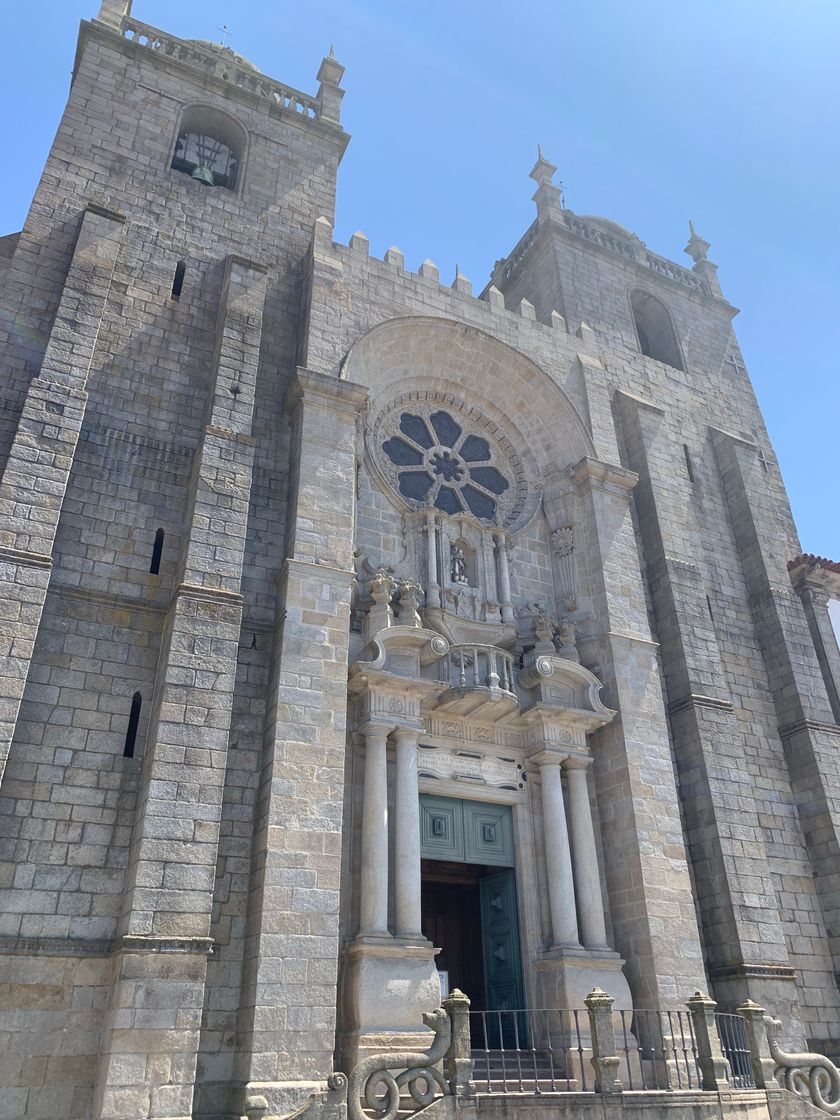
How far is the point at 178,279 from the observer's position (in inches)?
512

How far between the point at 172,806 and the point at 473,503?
7.72 metres

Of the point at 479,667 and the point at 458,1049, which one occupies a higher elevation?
the point at 479,667

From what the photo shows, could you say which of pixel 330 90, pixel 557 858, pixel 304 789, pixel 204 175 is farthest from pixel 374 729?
pixel 330 90

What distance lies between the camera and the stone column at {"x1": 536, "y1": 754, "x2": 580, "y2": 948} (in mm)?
10352

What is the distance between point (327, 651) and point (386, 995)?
A: 3.68 m

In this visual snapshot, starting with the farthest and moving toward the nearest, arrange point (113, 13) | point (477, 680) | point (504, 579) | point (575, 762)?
1. point (113, 13)
2. point (504, 579)
3. point (575, 762)
4. point (477, 680)

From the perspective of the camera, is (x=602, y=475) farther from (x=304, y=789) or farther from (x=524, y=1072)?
(x=524, y=1072)

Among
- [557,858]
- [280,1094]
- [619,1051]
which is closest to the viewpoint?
[280,1094]

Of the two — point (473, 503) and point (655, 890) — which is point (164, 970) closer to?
point (655, 890)

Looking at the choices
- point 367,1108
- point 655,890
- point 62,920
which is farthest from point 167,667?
point 655,890

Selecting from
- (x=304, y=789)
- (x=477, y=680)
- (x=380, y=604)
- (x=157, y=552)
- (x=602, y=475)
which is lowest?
(x=304, y=789)

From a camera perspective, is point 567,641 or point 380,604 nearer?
point 380,604

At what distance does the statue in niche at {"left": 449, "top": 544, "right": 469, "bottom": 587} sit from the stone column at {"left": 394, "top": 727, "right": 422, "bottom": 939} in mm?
2986

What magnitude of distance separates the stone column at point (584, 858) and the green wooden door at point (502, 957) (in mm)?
874
